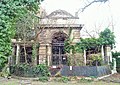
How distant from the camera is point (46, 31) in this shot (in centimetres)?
2770

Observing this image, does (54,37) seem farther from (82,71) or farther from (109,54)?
(82,71)

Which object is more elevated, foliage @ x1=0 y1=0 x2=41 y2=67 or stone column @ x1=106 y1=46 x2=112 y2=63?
foliage @ x1=0 y1=0 x2=41 y2=67

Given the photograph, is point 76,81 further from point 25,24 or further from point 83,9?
point 25,24

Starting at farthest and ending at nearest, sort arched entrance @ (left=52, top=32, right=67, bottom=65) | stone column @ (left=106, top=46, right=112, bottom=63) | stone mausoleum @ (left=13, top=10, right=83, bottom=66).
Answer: arched entrance @ (left=52, top=32, right=67, bottom=65)
stone mausoleum @ (left=13, top=10, right=83, bottom=66)
stone column @ (left=106, top=46, right=112, bottom=63)

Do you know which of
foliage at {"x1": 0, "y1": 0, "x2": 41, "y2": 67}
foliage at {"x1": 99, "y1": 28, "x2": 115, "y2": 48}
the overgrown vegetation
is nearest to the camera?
foliage at {"x1": 0, "y1": 0, "x2": 41, "y2": 67}

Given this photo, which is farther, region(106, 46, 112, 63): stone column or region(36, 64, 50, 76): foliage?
region(106, 46, 112, 63): stone column

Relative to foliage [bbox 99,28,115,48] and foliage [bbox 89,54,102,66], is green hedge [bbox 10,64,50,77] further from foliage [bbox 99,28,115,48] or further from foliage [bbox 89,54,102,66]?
foliage [bbox 99,28,115,48]

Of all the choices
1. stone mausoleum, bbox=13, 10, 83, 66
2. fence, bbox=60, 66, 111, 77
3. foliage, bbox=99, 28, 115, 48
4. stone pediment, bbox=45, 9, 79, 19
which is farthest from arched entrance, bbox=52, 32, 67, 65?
fence, bbox=60, 66, 111, 77

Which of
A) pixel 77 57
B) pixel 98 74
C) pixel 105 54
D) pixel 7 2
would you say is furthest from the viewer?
pixel 105 54

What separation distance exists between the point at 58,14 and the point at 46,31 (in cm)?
285

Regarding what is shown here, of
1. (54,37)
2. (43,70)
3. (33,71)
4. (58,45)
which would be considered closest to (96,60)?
(43,70)

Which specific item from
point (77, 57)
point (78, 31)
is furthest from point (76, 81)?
point (78, 31)

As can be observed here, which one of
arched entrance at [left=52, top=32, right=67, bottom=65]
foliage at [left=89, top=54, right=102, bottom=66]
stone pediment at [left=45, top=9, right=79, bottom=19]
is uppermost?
stone pediment at [left=45, top=9, right=79, bottom=19]

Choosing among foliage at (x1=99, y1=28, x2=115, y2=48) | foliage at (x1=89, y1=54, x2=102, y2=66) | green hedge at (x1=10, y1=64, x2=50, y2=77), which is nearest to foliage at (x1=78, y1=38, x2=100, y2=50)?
foliage at (x1=99, y1=28, x2=115, y2=48)
